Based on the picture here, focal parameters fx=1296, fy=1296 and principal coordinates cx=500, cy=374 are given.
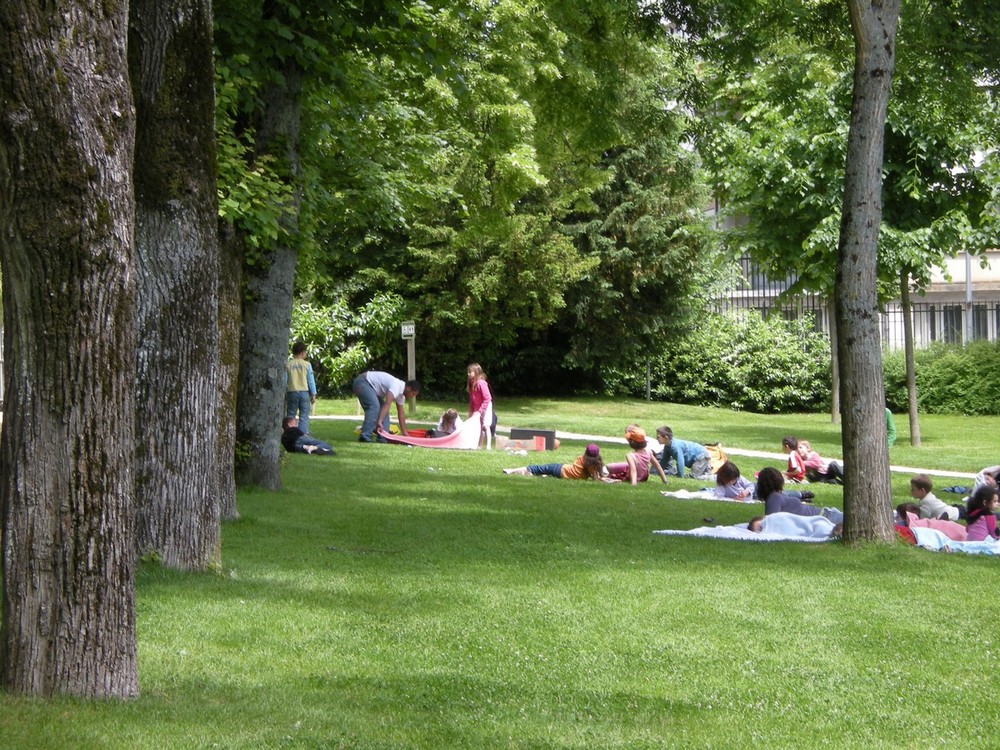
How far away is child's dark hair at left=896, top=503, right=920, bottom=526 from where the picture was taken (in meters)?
12.7

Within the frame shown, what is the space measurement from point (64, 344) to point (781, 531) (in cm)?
876

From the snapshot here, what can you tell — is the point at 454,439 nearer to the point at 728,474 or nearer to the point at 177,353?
the point at 728,474

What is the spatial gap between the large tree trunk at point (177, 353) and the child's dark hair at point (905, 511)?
6.99m

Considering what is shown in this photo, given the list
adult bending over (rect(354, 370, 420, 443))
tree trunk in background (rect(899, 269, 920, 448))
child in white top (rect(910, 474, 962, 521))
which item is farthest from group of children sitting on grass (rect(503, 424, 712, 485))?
tree trunk in background (rect(899, 269, 920, 448))

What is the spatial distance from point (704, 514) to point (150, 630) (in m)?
8.88

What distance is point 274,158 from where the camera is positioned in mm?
12141

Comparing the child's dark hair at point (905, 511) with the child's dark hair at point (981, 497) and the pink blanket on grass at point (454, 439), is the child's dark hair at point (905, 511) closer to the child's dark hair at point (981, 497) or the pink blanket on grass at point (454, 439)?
the child's dark hair at point (981, 497)

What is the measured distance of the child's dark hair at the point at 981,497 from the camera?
12.8 meters

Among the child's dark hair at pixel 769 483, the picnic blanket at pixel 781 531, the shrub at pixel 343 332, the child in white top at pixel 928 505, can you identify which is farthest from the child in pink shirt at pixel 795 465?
the shrub at pixel 343 332

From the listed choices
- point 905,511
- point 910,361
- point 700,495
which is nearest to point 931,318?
point 910,361

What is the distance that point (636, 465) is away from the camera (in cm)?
1853

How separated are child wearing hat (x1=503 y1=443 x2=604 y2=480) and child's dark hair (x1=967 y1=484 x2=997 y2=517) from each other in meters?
6.26

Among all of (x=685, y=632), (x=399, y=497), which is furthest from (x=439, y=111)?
(x=685, y=632)

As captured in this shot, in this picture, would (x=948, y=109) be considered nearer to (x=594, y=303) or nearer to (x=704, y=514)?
(x=704, y=514)
